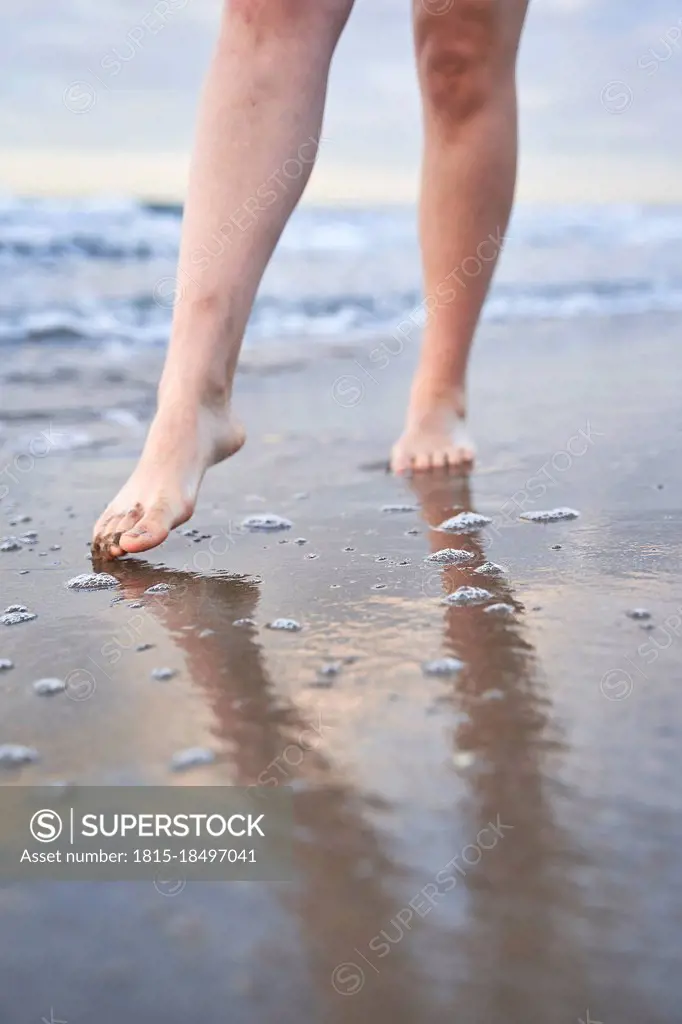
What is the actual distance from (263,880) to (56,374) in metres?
2.97

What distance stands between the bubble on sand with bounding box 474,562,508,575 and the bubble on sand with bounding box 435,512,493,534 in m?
0.19

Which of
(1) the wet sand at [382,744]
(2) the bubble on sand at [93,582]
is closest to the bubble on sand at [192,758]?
(1) the wet sand at [382,744]

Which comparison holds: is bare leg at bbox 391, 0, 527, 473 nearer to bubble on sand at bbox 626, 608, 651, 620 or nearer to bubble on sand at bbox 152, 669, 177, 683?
bubble on sand at bbox 626, 608, 651, 620

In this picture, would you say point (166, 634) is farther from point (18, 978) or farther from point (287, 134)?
point (287, 134)

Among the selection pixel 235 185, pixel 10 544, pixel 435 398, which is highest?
pixel 235 185

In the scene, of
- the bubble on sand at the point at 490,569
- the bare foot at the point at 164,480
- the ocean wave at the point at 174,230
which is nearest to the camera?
the bubble on sand at the point at 490,569

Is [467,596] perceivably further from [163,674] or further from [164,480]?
[164,480]

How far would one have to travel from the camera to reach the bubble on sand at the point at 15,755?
0.78m

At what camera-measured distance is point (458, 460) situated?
198cm

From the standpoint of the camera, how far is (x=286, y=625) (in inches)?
41.5

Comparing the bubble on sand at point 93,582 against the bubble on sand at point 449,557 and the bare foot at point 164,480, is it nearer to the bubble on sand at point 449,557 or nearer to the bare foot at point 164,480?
the bare foot at point 164,480

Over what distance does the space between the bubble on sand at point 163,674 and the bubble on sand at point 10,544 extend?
1.82 ft

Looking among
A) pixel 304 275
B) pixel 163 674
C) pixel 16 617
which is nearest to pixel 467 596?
pixel 163 674

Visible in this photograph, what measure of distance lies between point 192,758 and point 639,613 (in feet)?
1.58
